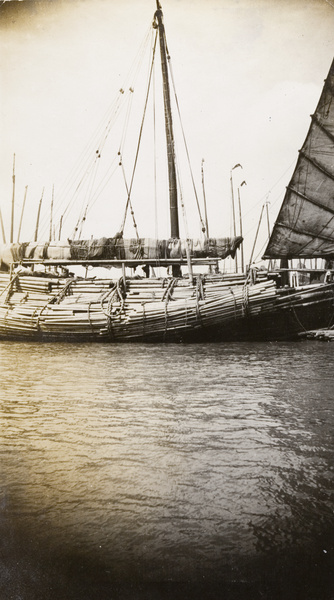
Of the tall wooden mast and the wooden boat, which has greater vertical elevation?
the tall wooden mast

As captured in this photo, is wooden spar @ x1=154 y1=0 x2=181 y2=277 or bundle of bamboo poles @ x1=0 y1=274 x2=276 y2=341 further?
wooden spar @ x1=154 y1=0 x2=181 y2=277

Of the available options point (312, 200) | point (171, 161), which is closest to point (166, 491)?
point (171, 161)

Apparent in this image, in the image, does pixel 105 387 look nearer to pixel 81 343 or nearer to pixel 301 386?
pixel 301 386

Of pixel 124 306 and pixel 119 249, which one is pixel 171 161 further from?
pixel 124 306

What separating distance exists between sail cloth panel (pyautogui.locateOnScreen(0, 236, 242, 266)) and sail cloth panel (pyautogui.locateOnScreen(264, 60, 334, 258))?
2.50 m

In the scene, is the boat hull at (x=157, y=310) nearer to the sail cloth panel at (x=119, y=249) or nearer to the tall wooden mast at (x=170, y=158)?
the sail cloth panel at (x=119, y=249)

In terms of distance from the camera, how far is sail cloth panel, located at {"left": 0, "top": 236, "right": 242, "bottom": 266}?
41.0 feet

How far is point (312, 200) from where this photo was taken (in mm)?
13781

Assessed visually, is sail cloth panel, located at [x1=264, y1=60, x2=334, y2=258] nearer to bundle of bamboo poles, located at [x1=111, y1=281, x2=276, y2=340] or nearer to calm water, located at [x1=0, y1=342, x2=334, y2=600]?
bundle of bamboo poles, located at [x1=111, y1=281, x2=276, y2=340]

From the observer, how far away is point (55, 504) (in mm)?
2594

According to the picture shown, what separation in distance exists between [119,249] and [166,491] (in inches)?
410

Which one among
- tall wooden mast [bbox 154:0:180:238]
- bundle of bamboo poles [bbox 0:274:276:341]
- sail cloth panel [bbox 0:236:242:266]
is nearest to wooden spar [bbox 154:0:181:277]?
tall wooden mast [bbox 154:0:180:238]

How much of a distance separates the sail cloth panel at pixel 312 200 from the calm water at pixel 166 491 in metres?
9.77

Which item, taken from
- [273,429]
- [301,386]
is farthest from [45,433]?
[301,386]
